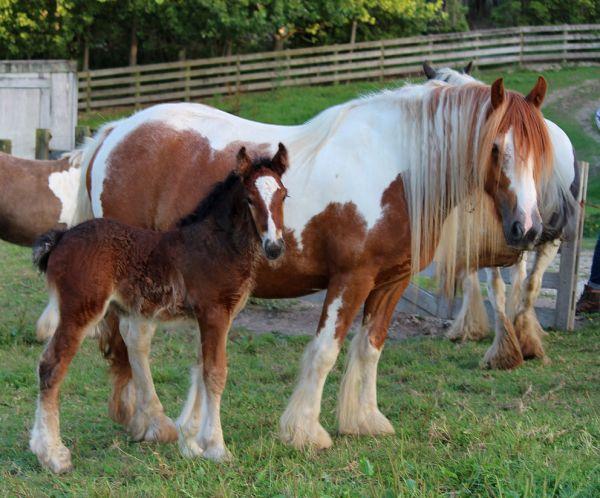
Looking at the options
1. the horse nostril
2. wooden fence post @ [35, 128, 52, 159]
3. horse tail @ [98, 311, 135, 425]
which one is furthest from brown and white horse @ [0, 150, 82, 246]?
wooden fence post @ [35, 128, 52, 159]

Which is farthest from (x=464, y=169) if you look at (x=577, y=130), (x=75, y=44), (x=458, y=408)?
(x=75, y=44)

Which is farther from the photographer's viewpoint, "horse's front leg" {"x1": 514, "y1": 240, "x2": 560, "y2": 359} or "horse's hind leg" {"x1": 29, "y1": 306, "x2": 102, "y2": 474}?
"horse's front leg" {"x1": 514, "y1": 240, "x2": 560, "y2": 359}

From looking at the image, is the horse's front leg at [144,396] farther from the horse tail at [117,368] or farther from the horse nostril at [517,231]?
the horse nostril at [517,231]

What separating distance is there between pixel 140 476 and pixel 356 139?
2.30 m

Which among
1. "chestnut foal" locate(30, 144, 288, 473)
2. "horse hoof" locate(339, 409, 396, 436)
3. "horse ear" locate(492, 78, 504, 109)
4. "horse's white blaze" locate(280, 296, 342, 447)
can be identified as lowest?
"horse hoof" locate(339, 409, 396, 436)

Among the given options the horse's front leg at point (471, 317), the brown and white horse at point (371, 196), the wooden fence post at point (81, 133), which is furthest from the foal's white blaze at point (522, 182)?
the wooden fence post at point (81, 133)

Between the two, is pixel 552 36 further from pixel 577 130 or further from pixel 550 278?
pixel 550 278

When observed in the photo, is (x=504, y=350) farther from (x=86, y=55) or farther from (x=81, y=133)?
(x=86, y=55)

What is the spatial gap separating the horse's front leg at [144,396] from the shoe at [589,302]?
545 cm

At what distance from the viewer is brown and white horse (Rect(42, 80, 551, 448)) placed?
5090mm

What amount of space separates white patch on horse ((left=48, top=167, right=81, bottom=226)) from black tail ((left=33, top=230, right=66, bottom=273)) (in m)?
3.69

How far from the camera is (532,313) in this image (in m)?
7.97

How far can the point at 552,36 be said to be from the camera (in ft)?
91.5

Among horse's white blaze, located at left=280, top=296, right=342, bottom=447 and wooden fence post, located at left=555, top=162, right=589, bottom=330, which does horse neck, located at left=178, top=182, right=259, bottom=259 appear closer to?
horse's white blaze, located at left=280, top=296, right=342, bottom=447
